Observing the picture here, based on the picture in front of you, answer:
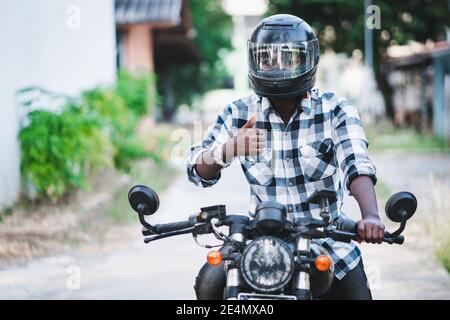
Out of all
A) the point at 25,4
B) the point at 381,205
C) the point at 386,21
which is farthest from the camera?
the point at 386,21

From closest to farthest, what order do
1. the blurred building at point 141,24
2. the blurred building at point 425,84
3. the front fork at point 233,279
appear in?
1. the front fork at point 233,279
2. the blurred building at point 141,24
3. the blurred building at point 425,84

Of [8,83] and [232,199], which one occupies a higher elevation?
[8,83]

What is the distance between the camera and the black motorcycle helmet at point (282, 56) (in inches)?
110

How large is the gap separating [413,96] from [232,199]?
27146 mm

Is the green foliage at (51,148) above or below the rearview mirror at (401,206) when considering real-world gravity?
below

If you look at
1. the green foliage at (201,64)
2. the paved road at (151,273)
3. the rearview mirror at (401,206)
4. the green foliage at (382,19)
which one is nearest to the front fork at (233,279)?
the rearview mirror at (401,206)

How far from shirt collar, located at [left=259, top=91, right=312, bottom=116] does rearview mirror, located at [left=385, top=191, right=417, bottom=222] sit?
66 cm

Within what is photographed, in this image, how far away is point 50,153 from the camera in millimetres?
8547

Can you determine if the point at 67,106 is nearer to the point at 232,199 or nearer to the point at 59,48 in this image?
the point at 59,48

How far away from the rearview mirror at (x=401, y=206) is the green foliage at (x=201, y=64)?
121 feet

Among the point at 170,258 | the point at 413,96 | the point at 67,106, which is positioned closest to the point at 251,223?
the point at 170,258

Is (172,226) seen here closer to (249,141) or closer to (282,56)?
(249,141)

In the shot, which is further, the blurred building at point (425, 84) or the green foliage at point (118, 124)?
the blurred building at point (425, 84)

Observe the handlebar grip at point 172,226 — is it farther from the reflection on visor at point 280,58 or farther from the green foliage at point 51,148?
the green foliage at point 51,148
